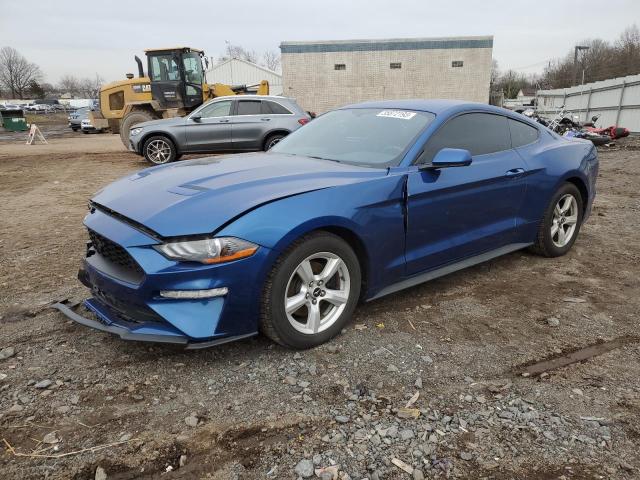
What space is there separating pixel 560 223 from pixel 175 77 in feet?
44.6

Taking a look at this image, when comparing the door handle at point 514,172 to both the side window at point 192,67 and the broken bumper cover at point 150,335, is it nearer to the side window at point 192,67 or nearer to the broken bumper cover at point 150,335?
the broken bumper cover at point 150,335

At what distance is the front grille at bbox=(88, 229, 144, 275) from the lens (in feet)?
8.99

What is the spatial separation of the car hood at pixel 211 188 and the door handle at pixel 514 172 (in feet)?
4.50

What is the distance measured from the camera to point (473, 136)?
404 centimetres

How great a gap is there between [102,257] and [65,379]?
733 millimetres

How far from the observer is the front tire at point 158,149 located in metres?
11.8

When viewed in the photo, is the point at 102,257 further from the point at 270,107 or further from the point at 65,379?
the point at 270,107

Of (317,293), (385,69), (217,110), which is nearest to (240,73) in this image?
(385,69)

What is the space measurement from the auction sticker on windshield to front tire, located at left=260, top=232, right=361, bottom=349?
1366mm

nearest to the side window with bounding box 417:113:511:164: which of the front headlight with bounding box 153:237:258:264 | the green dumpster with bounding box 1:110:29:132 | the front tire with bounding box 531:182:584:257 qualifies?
the front tire with bounding box 531:182:584:257

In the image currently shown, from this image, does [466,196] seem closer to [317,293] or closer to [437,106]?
[437,106]

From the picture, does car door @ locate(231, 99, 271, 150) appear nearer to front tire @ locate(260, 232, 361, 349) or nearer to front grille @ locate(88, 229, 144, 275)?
front grille @ locate(88, 229, 144, 275)

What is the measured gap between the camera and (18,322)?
3496mm

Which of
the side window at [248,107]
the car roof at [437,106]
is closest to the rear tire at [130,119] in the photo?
the side window at [248,107]
